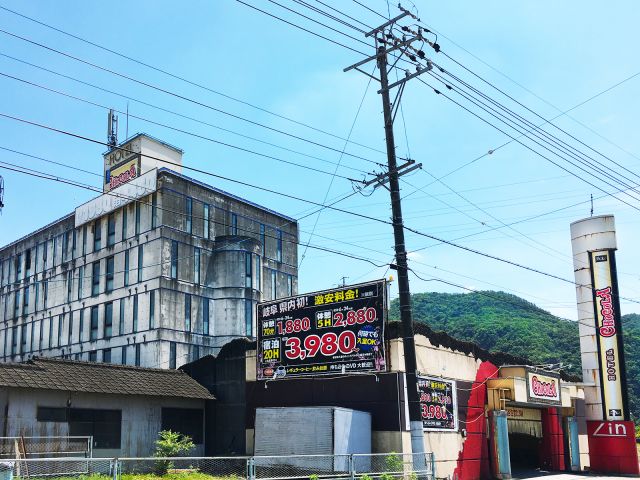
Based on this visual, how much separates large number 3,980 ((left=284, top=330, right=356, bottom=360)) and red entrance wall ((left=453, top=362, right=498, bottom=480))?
6424mm

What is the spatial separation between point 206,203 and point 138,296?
10010 millimetres

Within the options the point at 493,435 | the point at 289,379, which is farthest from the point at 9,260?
the point at 493,435

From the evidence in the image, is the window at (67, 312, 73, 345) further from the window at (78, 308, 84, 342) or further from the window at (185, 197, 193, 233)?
the window at (185, 197, 193, 233)

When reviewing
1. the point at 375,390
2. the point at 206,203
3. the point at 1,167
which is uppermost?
the point at 206,203

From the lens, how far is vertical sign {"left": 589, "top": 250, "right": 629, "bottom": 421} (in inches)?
1431

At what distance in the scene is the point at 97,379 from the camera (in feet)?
96.8

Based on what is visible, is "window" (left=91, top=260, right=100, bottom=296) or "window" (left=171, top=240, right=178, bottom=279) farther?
"window" (left=91, top=260, right=100, bottom=296)

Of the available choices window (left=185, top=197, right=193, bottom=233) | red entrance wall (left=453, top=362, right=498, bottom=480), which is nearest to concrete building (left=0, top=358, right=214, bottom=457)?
red entrance wall (left=453, top=362, right=498, bottom=480)

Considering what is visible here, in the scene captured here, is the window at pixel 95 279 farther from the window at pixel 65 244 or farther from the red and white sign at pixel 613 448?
the red and white sign at pixel 613 448

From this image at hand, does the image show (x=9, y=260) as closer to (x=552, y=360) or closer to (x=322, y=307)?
(x=322, y=307)

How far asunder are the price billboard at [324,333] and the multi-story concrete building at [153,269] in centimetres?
2328

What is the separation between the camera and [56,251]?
6588 cm

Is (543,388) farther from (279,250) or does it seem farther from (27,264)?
(27,264)

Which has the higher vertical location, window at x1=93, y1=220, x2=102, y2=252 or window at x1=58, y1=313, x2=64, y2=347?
window at x1=93, y1=220, x2=102, y2=252
